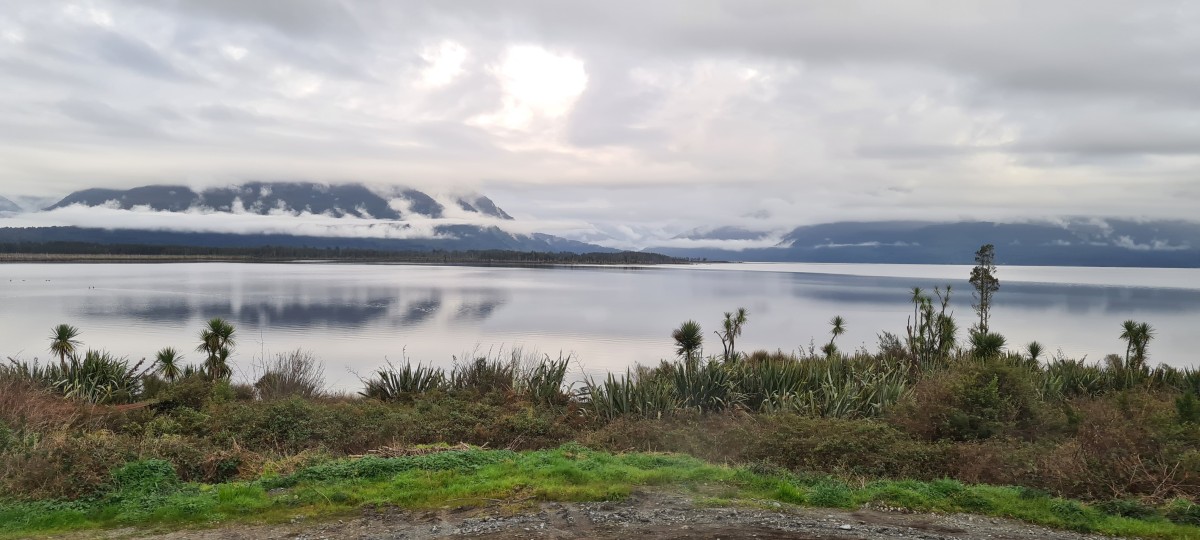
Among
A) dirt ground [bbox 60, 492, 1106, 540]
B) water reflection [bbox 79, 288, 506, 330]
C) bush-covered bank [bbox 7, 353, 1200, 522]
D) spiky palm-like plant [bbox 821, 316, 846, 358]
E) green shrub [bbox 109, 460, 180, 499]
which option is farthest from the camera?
water reflection [bbox 79, 288, 506, 330]

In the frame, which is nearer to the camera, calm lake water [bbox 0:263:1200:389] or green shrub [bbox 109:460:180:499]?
green shrub [bbox 109:460:180:499]

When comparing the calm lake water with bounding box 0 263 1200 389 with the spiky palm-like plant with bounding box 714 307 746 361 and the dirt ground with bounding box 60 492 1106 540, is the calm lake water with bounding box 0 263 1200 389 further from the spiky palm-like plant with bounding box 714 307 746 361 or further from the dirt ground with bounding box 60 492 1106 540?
the dirt ground with bounding box 60 492 1106 540

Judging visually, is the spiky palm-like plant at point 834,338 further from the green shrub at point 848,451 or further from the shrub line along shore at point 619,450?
the green shrub at point 848,451

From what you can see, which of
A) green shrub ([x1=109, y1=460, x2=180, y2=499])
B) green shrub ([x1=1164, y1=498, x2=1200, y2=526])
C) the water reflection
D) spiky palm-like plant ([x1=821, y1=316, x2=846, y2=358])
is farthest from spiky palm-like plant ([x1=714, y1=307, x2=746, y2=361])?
the water reflection

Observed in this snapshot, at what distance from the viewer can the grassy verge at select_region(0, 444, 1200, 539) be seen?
23.3ft

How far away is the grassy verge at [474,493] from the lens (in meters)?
7.09

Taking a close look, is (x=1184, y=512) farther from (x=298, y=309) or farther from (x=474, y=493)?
(x=298, y=309)

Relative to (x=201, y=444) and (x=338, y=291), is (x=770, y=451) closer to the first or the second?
(x=201, y=444)

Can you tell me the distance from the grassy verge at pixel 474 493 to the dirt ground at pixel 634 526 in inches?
9.8

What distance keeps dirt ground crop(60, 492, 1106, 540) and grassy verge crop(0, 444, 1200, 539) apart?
0.82 feet

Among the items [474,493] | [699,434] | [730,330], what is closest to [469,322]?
[730,330]

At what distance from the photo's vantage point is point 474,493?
7969 millimetres

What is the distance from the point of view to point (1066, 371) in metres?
17.2

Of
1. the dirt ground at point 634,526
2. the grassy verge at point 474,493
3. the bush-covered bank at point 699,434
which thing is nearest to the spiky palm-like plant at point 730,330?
the bush-covered bank at point 699,434
